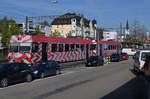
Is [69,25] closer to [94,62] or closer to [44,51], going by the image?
[94,62]

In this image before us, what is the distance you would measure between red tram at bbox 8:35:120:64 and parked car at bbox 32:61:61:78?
10.5ft

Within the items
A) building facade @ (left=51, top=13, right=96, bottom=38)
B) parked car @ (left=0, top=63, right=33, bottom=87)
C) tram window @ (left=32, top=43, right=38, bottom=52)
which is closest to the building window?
tram window @ (left=32, top=43, right=38, bottom=52)

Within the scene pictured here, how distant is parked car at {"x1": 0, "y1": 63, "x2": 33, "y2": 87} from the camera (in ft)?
43.6

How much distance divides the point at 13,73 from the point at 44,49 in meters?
9.95

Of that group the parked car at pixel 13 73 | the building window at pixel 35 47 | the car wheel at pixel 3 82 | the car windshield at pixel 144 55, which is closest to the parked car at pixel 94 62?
the building window at pixel 35 47

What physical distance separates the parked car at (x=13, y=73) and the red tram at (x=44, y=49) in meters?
6.09

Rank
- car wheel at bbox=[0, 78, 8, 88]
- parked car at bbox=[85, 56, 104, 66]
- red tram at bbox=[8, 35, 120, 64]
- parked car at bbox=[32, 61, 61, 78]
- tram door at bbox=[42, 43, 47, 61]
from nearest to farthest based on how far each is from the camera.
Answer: car wheel at bbox=[0, 78, 8, 88], parked car at bbox=[32, 61, 61, 78], red tram at bbox=[8, 35, 120, 64], tram door at bbox=[42, 43, 47, 61], parked car at bbox=[85, 56, 104, 66]

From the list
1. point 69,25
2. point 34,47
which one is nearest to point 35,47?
point 34,47

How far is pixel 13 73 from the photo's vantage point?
14.0m

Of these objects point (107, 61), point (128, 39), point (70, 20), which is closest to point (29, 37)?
point (107, 61)

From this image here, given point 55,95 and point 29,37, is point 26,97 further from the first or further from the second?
point 29,37

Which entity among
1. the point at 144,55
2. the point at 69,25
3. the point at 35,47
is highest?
the point at 69,25

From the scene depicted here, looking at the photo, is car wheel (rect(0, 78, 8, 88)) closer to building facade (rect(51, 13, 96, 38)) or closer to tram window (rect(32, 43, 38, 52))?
tram window (rect(32, 43, 38, 52))

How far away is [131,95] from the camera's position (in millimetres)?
10562
